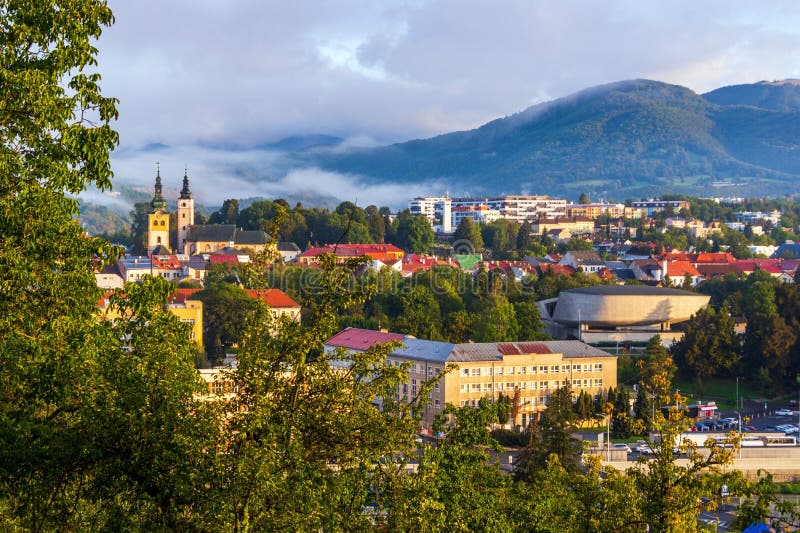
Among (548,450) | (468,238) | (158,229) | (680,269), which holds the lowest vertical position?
(548,450)

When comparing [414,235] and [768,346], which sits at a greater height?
[414,235]

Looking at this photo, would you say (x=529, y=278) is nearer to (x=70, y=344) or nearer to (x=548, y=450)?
(x=548, y=450)

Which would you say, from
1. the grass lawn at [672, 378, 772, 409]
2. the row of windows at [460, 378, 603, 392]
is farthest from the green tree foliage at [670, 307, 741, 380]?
the row of windows at [460, 378, 603, 392]

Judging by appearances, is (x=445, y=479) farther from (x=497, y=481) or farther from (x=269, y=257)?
(x=497, y=481)

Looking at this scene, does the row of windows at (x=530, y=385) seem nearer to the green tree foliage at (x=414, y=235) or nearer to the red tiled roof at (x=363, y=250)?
the red tiled roof at (x=363, y=250)

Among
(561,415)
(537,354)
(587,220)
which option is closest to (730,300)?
(537,354)

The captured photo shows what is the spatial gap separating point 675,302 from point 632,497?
53.1 meters

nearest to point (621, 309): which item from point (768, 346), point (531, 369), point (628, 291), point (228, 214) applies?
point (628, 291)

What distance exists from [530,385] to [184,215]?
62700mm

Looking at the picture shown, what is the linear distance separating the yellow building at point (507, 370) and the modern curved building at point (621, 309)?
12.2m

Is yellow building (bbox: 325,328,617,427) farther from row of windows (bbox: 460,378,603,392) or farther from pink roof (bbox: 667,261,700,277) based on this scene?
pink roof (bbox: 667,261,700,277)

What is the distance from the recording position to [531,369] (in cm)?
4588

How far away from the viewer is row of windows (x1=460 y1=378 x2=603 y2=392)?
145 ft

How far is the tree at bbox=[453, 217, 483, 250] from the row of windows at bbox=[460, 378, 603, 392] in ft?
201
